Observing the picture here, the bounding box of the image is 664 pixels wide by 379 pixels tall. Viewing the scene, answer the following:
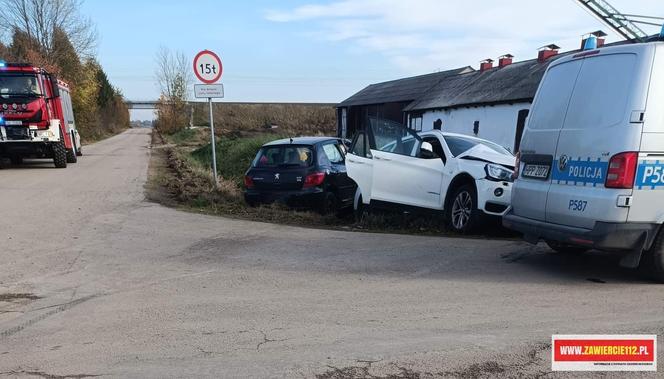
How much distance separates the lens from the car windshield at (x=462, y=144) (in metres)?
8.13

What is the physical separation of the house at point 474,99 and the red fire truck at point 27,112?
10.8 metres

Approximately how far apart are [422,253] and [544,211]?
5.39 ft

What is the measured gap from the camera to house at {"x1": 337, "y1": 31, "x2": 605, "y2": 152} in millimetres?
20223

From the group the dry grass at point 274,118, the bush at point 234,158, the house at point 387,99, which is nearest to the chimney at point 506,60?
the house at point 387,99

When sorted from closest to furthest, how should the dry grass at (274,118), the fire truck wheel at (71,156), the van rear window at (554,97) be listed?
the van rear window at (554,97), the fire truck wheel at (71,156), the dry grass at (274,118)

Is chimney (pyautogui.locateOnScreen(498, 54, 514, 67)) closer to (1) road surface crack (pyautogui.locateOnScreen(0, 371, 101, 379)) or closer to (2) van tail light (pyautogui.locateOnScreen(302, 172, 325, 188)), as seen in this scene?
(2) van tail light (pyautogui.locateOnScreen(302, 172, 325, 188))

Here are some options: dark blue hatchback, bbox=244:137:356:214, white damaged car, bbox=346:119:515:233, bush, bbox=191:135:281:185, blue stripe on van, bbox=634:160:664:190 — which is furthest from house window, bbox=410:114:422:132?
blue stripe on van, bbox=634:160:664:190

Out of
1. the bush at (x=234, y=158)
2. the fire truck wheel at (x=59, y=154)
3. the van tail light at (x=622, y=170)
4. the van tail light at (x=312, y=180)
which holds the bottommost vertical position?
the bush at (x=234, y=158)

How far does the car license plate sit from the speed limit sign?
25.8 ft

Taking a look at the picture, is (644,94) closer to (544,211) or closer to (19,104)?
(544,211)

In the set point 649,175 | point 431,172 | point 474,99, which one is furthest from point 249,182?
point 474,99

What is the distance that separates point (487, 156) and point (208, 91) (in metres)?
6.66

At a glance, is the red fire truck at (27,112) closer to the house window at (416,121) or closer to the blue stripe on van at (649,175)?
the blue stripe on van at (649,175)

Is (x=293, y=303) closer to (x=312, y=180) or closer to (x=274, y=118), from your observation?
(x=312, y=180)
